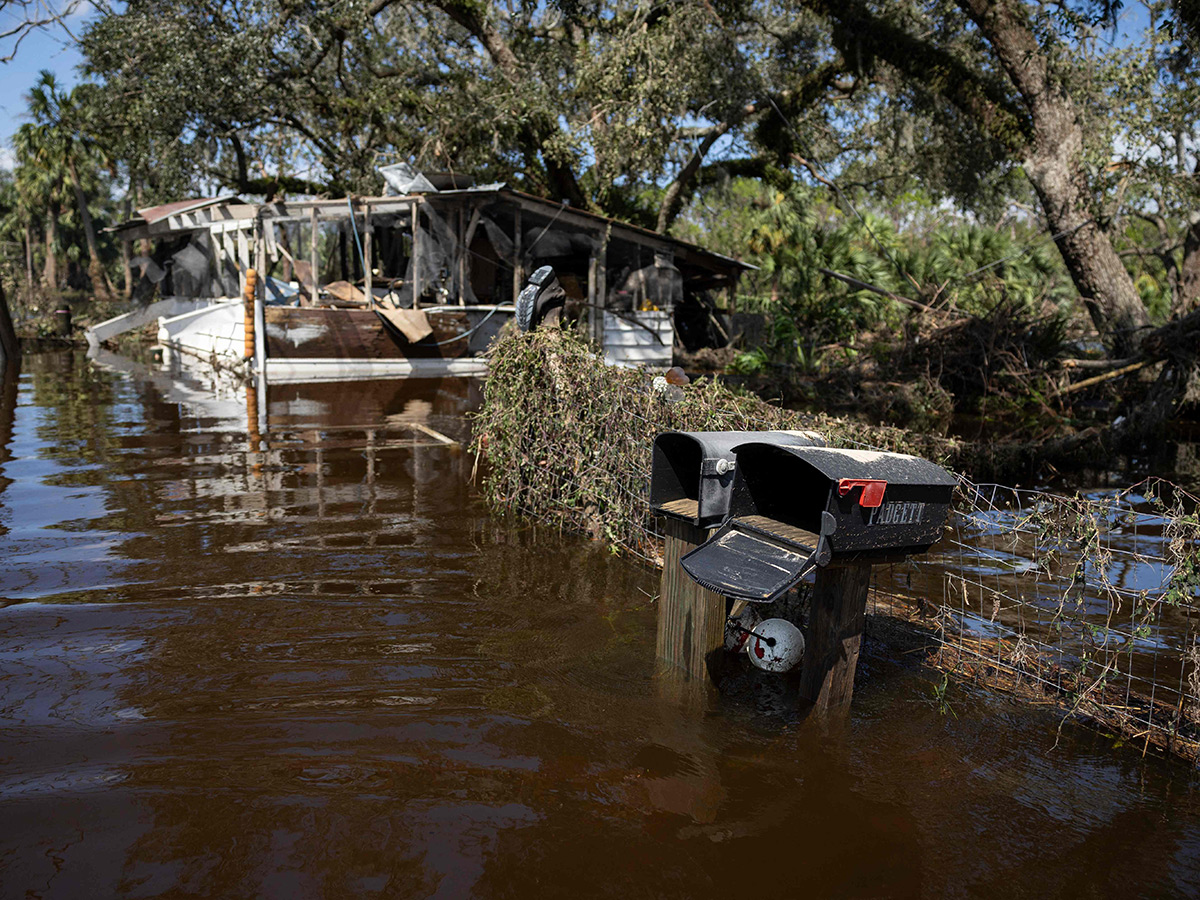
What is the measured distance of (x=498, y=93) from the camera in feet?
68.4

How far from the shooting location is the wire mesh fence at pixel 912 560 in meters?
4.83

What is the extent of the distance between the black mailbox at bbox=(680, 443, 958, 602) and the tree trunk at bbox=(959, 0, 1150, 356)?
12585 mm

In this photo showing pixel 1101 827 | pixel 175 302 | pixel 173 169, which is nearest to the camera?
pixel 1101 827

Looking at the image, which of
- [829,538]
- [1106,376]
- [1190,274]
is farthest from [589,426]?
[1190,274]

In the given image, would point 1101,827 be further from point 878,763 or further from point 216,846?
point 216,846

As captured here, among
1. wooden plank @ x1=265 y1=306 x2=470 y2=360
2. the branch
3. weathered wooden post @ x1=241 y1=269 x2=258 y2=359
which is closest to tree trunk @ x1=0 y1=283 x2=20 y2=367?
weathered wooden post @ x1=241 y1=269 x2=258 y2=359

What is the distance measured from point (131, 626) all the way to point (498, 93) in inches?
724

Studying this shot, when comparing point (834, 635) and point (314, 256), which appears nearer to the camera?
point (834, 635)

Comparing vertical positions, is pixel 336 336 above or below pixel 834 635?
above

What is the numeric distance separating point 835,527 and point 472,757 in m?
1.76

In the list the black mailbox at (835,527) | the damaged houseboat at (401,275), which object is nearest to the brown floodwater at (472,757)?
the black mailbox at (835,527)

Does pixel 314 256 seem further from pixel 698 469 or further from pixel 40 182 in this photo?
pixel 40 182

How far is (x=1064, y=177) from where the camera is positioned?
14.5 meters

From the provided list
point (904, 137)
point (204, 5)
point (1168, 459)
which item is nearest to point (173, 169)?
point (204, 5)
